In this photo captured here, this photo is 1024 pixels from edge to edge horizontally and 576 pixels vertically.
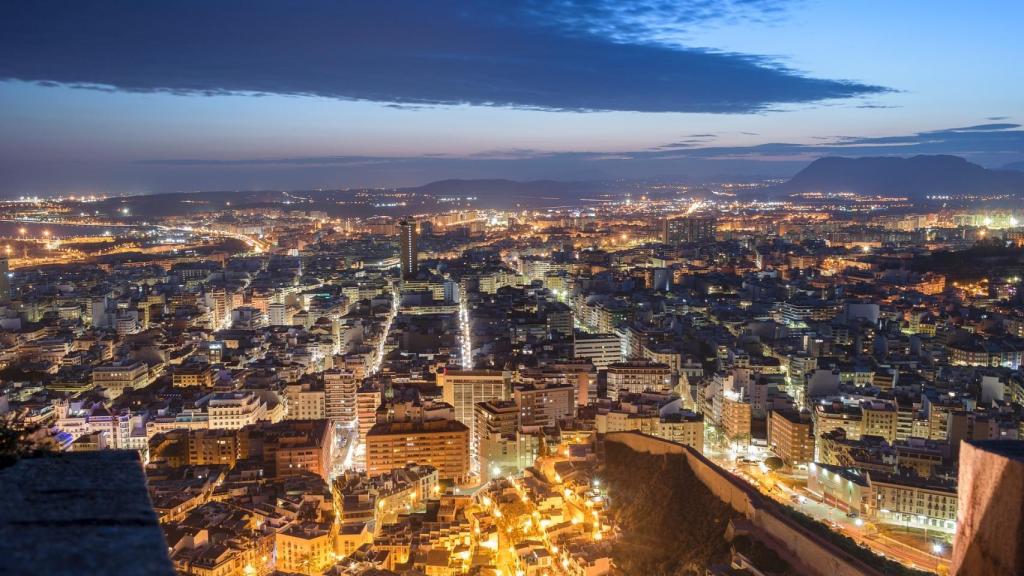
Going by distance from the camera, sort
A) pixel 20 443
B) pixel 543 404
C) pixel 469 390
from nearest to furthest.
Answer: pixel 20 443
pixel 543 404
pixel 469 390

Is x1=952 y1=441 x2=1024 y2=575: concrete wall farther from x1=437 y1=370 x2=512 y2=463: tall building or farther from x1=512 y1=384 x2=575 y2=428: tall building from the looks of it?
x1=437 y1=370 x2=512 y2=463: tall building

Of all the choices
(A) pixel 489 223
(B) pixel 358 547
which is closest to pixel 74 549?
(B) pixel 358 547

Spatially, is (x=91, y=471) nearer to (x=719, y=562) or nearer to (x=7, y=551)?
(x=7, y=551)

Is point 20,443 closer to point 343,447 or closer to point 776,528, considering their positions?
point 776,528

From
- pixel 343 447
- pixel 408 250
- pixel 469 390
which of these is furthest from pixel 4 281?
pixel 469 390

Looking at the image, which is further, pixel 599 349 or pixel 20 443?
pixel 599 349

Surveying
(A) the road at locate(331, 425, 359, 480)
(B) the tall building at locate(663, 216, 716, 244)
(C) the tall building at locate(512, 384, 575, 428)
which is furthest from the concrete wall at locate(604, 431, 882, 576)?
(B) the tall building at locate(663, 216, 716, 244)
